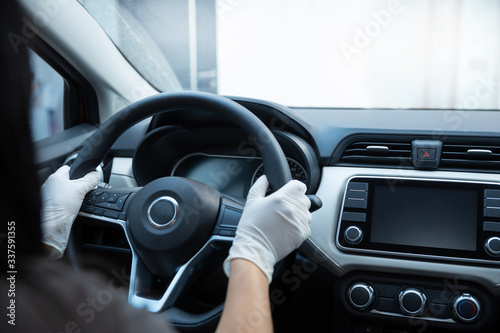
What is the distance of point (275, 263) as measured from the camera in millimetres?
1120

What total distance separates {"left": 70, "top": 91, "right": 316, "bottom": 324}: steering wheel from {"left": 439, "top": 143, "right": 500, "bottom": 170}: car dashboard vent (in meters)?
0.65

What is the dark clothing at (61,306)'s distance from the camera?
1.79 feet

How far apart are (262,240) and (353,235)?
50cm

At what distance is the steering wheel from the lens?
46.5 inches

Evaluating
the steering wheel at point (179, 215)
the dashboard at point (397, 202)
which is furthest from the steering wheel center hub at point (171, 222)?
the dashboard at point (397, 202)

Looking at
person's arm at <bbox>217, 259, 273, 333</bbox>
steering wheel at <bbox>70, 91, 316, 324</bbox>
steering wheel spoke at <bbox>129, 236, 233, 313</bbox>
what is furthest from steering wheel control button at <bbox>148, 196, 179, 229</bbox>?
person's arm at <bbox>217, 259, 273, 333</bbox>

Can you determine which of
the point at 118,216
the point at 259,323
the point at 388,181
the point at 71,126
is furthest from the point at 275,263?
the point at 71,126

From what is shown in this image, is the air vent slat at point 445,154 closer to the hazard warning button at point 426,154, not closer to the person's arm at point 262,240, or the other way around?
the hazard warning button at point 426,154

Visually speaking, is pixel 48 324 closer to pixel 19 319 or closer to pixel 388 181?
pixel 19 319

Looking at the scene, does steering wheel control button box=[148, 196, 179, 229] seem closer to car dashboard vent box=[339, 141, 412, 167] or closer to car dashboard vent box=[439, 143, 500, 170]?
car dashboard vent box=[339, 141, 412, 167]

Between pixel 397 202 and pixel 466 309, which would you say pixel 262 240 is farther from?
pixel 466 309

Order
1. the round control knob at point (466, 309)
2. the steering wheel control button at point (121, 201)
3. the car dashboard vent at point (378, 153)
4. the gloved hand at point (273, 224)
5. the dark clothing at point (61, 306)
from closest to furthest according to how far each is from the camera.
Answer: the dark clothing at point (61, 306), the gloved hand at point (273, 224), the steering wheel control button at point (121, 201), the round control knob at point (466, 309), the car dashboard vent at point (378, 153)

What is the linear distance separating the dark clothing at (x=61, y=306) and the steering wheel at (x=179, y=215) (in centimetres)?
53

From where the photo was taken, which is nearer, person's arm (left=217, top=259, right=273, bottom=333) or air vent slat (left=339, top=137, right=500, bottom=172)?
person's arm (left=217, top=259, right=273, bottom=333)
